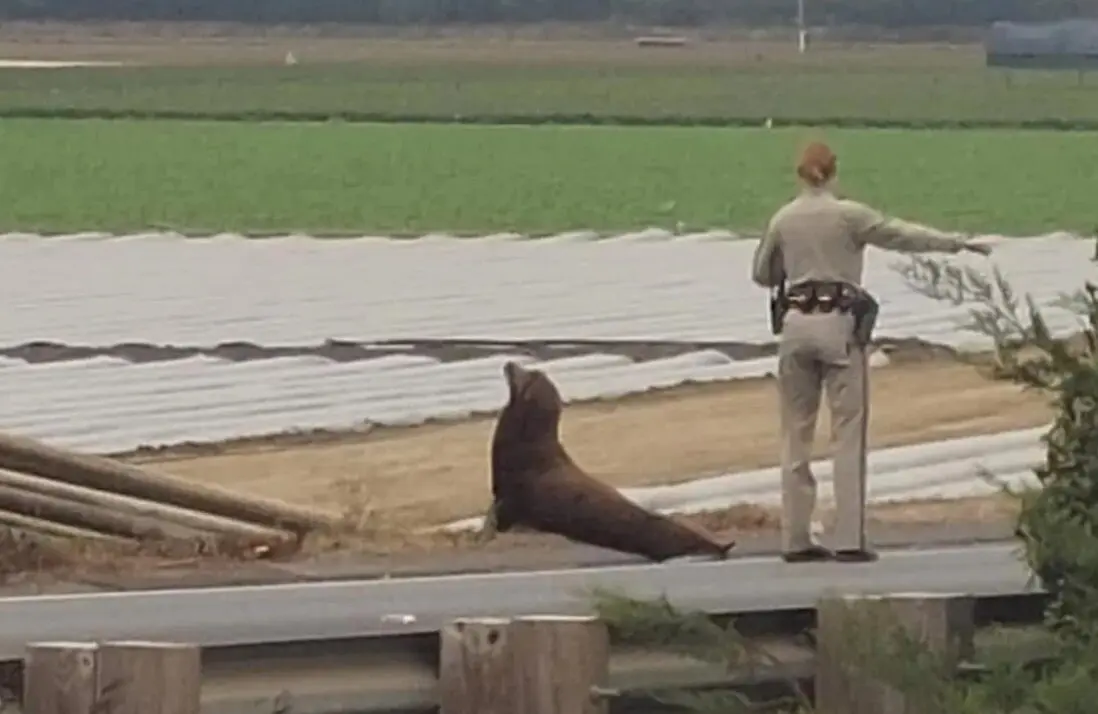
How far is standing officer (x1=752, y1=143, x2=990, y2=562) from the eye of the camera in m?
9.63

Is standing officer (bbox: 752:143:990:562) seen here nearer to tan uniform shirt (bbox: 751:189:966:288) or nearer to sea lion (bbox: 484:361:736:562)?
tan uniform shirt (bbox: 751:189:966:288)

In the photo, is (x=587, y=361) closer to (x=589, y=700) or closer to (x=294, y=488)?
(x=294, y=488)

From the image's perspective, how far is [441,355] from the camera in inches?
787

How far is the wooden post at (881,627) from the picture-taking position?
510 cm

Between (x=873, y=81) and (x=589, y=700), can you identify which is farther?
(x=873, y=81)

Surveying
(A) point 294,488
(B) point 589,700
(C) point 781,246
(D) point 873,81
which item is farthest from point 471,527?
(D) point 873,81

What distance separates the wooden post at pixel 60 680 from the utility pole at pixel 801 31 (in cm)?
9990

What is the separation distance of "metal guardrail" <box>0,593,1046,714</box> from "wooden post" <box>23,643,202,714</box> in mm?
257

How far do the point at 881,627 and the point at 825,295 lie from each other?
4951 millimetres

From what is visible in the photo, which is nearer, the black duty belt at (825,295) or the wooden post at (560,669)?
the wooden post at (560,669)

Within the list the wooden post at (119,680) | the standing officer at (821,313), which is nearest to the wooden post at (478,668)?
the wooden post at (119,680)

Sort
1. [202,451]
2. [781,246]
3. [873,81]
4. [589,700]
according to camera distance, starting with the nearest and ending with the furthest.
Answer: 1. [589,700]
2. [781,246]
3. [202,451]
4. [873,81]

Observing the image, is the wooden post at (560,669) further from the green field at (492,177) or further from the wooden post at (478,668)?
the green field at (492,177)

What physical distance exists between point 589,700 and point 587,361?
13.8 m
